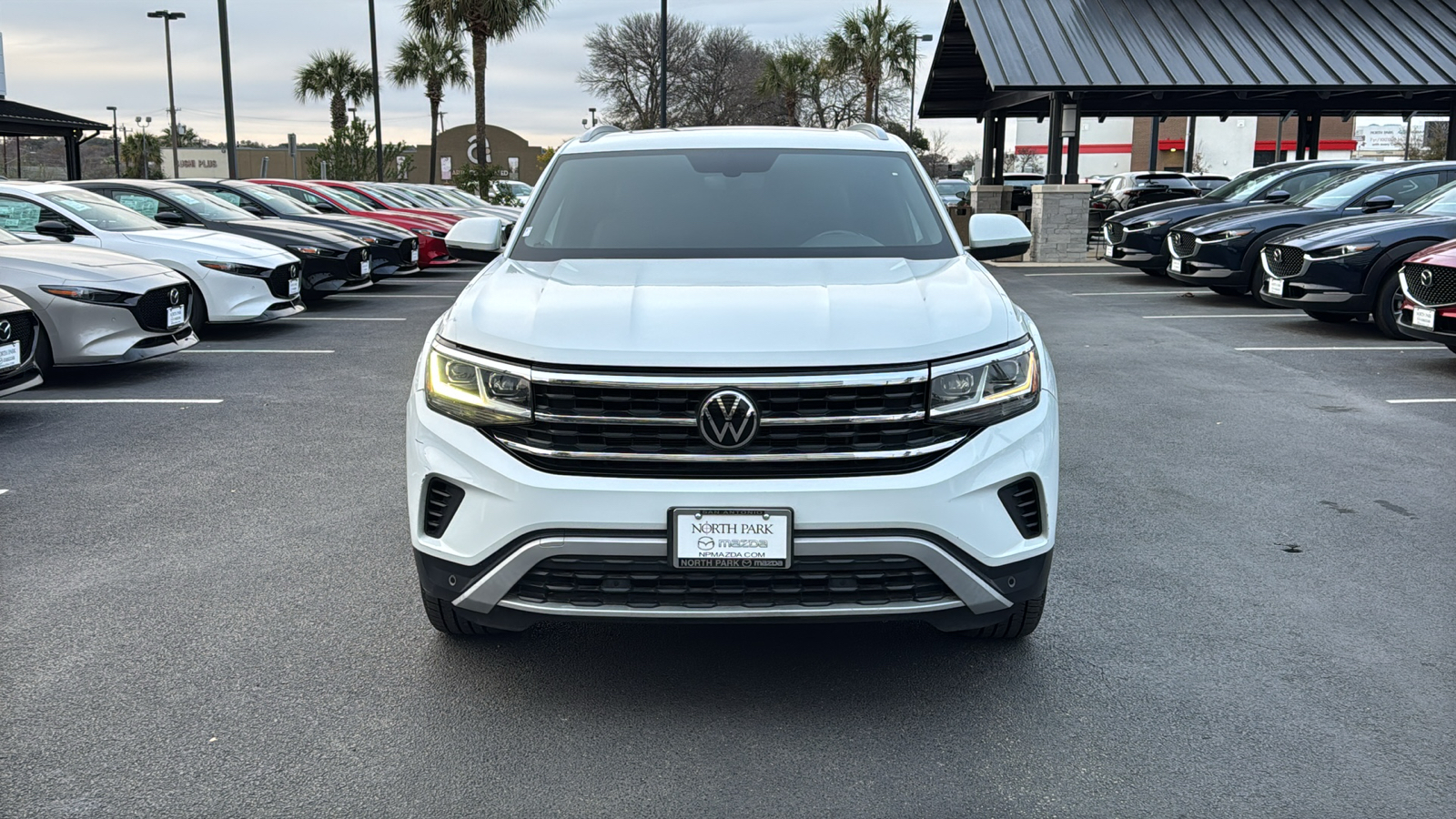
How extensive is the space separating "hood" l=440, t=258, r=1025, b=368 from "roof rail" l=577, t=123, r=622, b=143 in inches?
55.3

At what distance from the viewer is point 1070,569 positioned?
4.69 m

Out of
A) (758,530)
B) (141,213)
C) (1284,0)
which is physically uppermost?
(1284,0)

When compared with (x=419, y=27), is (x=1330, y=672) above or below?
below

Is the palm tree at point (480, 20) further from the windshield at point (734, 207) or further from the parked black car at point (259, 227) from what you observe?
the windshield at point (734, 207)

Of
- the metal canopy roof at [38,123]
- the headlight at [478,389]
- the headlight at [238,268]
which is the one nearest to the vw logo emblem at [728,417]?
the headlight at [478,389]

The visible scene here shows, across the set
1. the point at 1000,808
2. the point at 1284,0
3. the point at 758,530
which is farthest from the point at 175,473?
the point at 1284,0

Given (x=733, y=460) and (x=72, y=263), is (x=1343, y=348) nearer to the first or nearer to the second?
(x=733, y=460)

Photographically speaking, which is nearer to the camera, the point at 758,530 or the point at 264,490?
the point at 758,530

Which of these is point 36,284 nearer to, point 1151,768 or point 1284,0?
point 1151,768

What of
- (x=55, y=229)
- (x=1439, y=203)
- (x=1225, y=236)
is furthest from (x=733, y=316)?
(x=1225, y=236)

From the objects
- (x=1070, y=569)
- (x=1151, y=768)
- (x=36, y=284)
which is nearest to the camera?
(x=1151, y=768)

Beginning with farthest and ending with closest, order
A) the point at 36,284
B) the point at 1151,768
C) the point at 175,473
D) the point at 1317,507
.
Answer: the point at 36,284 → the point at 175,473 → the point at 1317,507 → the point at 1151,768

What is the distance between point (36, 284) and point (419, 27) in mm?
30562

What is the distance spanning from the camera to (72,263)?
880 cm
